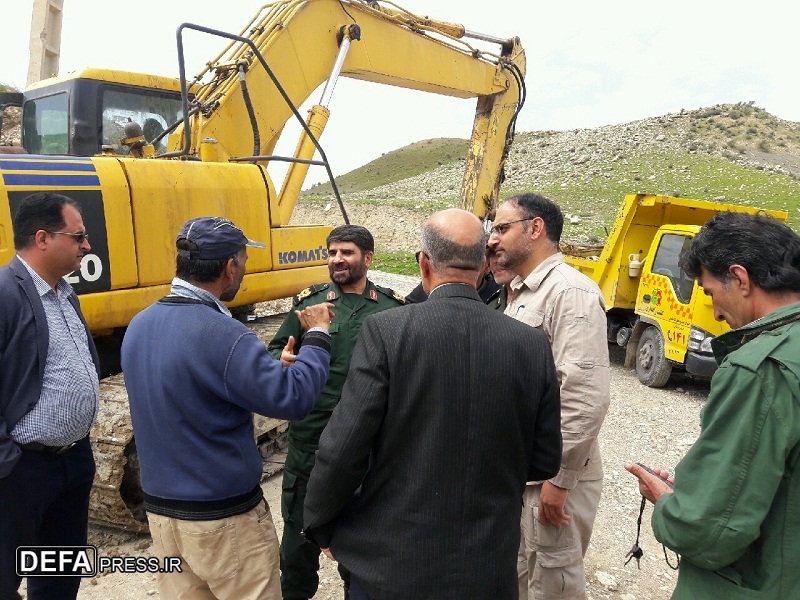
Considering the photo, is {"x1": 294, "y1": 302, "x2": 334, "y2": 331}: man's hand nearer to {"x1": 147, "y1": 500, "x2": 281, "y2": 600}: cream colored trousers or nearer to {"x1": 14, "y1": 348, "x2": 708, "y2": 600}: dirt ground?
{"x1": 147, "y1": 500, "x2": 281, "y2": 600}: cream colored trousers

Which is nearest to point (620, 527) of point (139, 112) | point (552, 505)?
point (552, 505)

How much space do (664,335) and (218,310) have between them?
6.56 m

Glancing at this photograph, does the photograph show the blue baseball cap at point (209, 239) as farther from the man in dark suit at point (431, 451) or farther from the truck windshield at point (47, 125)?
the truck windshield at point (47, 125)

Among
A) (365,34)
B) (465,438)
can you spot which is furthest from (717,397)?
(365,34)

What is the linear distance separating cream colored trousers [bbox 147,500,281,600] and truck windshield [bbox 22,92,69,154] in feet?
12.4

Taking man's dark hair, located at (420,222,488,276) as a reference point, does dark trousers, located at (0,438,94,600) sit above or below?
below

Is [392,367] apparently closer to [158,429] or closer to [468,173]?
[158,429]

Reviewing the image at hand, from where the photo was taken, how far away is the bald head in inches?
75.6

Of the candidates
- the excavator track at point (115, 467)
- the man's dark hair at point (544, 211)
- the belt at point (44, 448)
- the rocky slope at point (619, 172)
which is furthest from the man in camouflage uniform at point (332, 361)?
the rocky slope at point (619, 172)

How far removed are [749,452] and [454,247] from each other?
94 centimetres

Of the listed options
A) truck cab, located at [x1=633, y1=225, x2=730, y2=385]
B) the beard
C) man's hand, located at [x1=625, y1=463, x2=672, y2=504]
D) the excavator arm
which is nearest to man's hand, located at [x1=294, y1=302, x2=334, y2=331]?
the beard

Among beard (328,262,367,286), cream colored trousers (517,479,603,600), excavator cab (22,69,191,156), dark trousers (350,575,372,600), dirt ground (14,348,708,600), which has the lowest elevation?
dirt ground (14,348,708,600)

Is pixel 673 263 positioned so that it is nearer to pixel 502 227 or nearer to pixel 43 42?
pixel 502 227

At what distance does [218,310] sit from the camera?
7.61 feet
